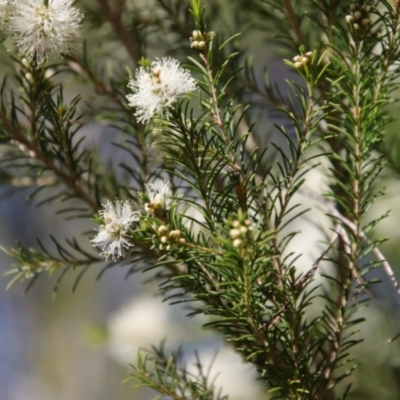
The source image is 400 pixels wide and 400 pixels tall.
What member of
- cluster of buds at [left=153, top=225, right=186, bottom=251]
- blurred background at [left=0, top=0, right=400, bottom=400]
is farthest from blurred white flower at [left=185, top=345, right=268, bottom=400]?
cluster of buds at [left=153, top=225, right=186, bottom=251]

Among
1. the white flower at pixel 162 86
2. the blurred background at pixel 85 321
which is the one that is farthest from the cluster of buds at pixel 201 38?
the blurred background at pixel 85 321

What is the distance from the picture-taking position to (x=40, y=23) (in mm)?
332

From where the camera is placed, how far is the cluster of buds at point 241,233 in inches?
9.9

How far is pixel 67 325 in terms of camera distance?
1.30m

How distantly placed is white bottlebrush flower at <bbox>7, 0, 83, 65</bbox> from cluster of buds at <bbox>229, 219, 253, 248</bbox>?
0.54ft

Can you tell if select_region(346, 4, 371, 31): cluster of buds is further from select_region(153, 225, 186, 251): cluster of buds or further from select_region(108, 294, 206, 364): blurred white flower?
select_region(108, 294, 206, 364): blurred white flower

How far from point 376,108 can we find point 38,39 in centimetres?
20

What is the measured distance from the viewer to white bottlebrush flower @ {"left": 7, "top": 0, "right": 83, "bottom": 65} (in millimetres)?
331

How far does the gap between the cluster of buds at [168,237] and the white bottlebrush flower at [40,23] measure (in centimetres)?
13

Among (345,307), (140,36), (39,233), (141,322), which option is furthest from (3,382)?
(345,307)

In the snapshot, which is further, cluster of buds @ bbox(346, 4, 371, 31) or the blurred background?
the blurred background

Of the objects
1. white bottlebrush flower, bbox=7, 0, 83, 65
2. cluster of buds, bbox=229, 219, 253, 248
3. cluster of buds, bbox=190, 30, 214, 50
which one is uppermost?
white bottlebrush flower, bbox=7, 0, 83, 65

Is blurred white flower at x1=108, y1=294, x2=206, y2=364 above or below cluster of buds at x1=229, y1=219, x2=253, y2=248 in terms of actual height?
above

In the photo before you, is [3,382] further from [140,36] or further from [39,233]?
[140,36]
